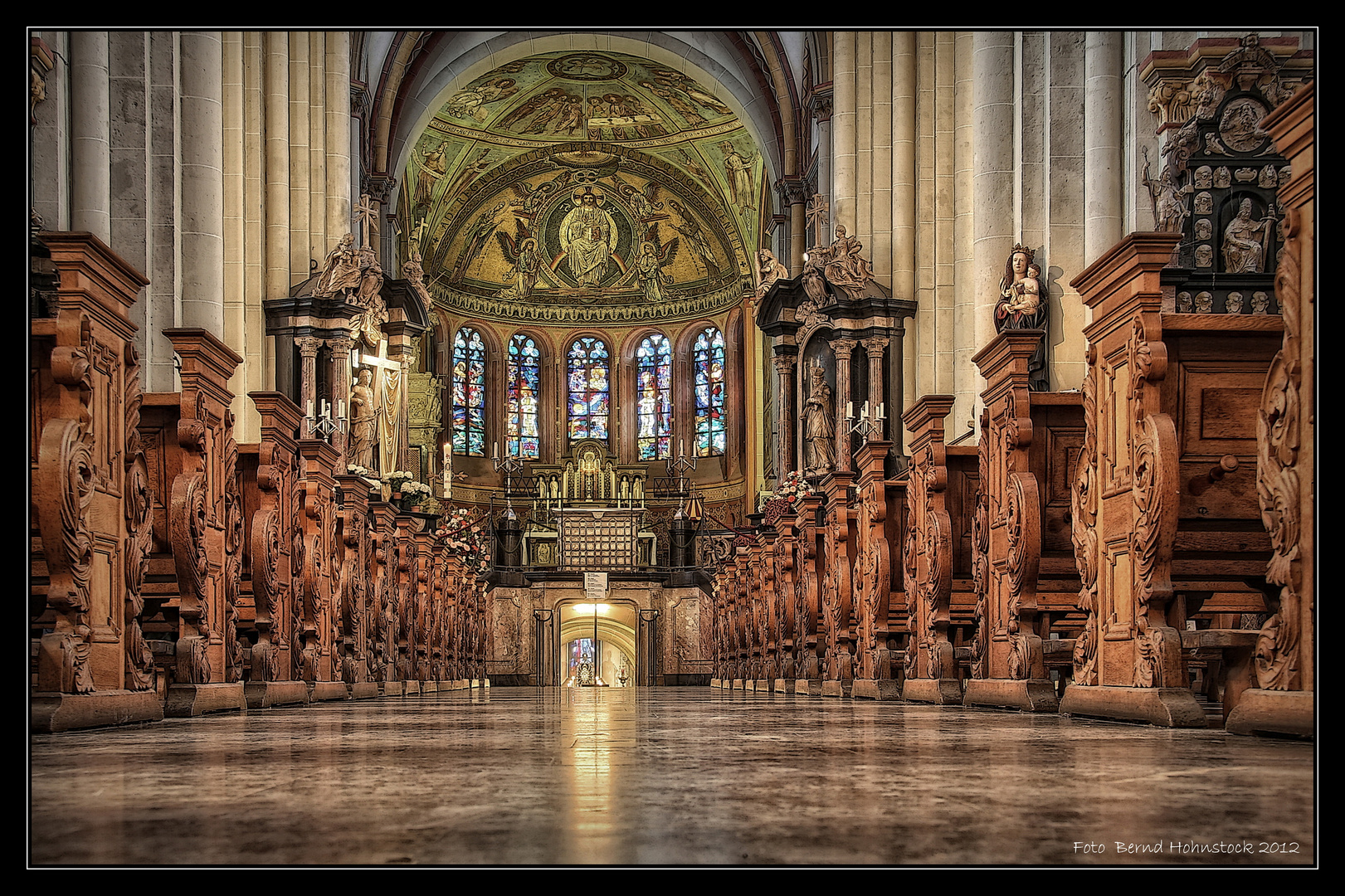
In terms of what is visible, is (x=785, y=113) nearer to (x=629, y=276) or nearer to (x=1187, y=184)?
(x=629, y=276)

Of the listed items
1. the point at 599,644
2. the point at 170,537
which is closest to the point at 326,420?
the point at 170,537

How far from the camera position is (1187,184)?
851 centimetres

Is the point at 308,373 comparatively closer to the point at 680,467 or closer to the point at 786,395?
the point at 786,395

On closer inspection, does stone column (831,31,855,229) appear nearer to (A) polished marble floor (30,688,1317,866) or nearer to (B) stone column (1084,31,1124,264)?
(B) stone column (1084,31,1124,264)

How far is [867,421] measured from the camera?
19.1 metres

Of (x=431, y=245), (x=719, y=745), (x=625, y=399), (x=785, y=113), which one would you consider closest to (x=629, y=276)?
(x=625, y=399)

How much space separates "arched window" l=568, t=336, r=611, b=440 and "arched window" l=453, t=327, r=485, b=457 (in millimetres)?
2493

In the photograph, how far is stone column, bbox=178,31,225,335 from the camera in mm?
13922

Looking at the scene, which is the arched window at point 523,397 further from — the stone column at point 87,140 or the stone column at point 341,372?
the stone column at point 87,140

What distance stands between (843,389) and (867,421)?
1.30 metres

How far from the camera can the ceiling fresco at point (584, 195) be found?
111 feet

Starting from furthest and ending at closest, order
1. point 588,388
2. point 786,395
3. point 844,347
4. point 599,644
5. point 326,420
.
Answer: point 588,388 → point 599,644 → point 786,395 → point 844,347 → point 326,420

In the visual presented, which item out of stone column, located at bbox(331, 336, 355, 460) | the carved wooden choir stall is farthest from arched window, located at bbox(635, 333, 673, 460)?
the carved wooden choir stall

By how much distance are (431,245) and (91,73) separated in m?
25.6
